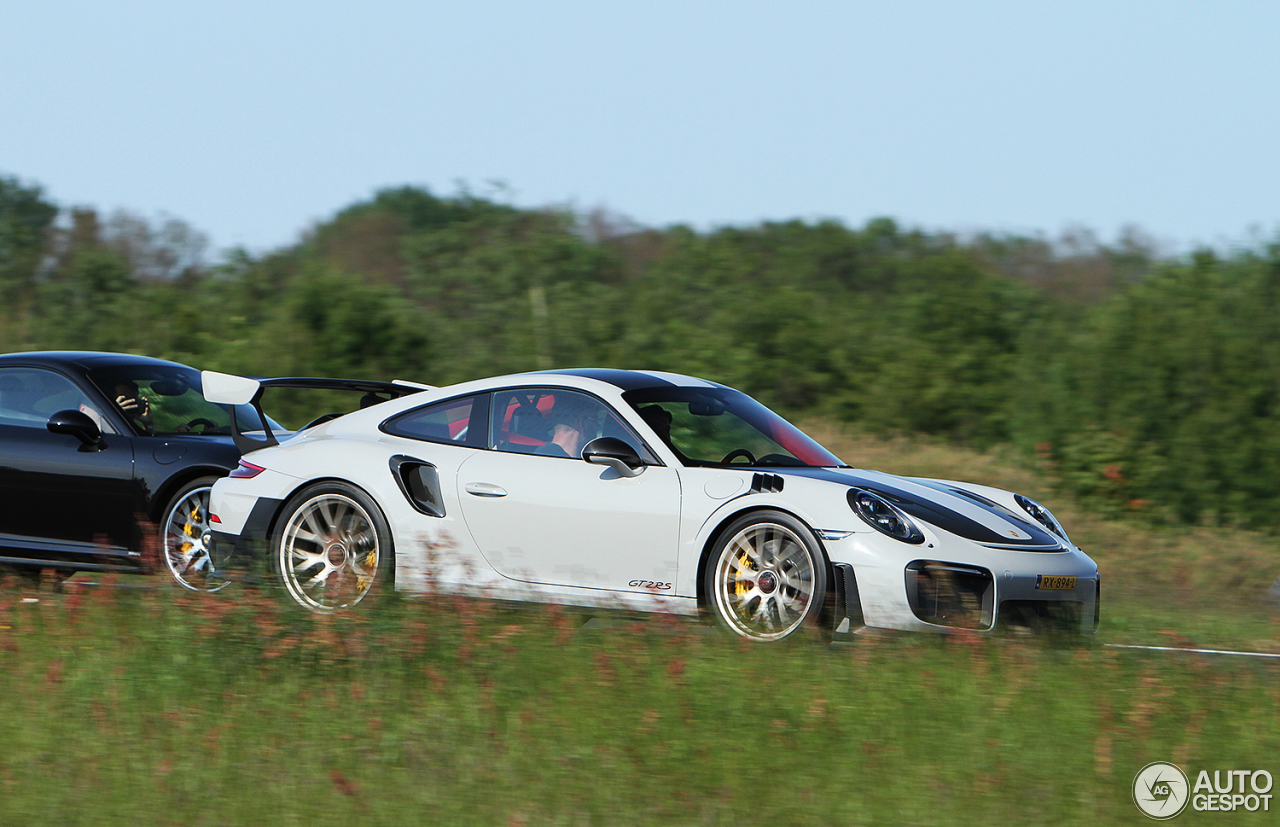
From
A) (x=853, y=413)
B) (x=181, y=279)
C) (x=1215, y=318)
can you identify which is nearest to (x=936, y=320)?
(x=853, y=413)

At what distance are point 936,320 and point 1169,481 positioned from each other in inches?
360

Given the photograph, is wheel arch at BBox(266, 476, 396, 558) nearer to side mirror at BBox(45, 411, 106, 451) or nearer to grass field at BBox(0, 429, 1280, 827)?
grass field at BBox(0, 429, 1280, 827)

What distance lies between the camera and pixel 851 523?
647cm

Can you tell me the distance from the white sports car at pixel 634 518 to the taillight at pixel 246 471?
0.5 inches

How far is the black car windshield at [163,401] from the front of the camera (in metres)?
9.05

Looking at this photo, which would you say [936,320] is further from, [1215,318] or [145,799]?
[145,799]

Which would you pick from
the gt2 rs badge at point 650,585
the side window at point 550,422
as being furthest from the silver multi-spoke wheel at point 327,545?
the gt2 rs badge at point 650,585

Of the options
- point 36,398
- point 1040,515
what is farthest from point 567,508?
point 36,398

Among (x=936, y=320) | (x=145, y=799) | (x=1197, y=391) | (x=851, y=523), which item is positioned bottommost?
(x=145, y=799)


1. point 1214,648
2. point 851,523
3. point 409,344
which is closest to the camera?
point 851,523

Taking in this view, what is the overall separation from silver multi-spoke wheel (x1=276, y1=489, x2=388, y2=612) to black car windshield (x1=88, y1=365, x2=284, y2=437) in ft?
5.61

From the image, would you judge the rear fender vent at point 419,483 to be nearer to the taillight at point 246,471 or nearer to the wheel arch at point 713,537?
the taillight at point 246,471

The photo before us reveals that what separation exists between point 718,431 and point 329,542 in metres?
2.25

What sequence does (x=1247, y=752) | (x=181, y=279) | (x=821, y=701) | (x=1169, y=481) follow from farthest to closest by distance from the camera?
(x=181, y=279) < (x=1169, y=481) < (x=821, y=701) < (x=1247, y=752)
